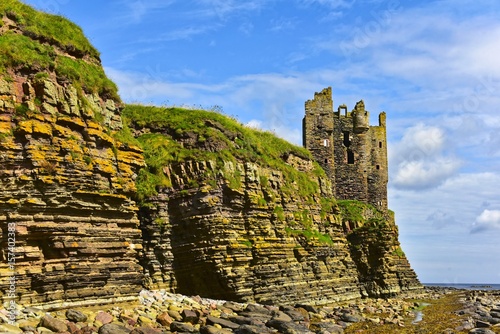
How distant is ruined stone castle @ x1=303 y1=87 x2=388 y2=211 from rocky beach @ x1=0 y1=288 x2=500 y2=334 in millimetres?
24881

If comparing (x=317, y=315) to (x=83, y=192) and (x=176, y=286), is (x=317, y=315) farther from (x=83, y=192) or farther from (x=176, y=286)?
(x=83, y=192)

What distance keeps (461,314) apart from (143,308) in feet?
77.2

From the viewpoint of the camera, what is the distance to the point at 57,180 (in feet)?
77.7

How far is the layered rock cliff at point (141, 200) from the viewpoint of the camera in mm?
23188

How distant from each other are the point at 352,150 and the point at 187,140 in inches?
1287

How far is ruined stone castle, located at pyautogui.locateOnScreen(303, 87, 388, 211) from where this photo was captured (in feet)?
204

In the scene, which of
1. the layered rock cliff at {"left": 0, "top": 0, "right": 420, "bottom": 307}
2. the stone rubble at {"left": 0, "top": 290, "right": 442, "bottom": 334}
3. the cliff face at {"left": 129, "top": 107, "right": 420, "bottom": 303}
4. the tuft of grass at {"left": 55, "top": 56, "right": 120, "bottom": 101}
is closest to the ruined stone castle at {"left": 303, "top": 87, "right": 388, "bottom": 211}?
the layered rock cliff at {"left": 0, "top": 0, "right": 420, "bottom": 307}

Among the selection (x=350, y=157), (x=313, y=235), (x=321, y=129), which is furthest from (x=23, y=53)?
(x=350, y=157)

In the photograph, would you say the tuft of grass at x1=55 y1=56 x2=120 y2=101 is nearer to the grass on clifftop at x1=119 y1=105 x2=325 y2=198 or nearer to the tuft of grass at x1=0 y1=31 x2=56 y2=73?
the tuft of grass at x1=0 y1=31 x2=56 y2=73

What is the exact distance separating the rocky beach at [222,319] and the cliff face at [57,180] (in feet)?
3.97

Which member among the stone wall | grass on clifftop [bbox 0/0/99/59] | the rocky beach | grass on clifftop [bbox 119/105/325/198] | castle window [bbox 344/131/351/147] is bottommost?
the rocky beach

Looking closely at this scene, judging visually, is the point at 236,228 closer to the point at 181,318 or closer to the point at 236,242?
the point at 236,242

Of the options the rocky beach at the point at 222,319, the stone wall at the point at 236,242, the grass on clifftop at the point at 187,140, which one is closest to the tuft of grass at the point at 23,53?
the grass on clifftop at the point at 187,140

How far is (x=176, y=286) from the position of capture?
3319 cm
